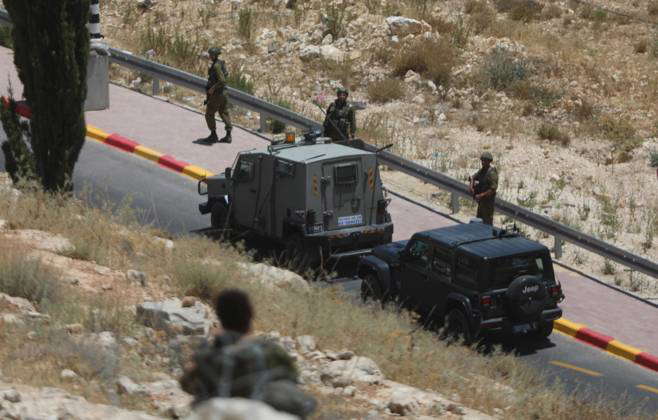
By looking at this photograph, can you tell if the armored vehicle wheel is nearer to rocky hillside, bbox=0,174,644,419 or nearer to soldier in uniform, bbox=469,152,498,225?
rocky hillside, bbox=0,174,644,419

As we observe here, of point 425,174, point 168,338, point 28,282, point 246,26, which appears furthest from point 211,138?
point 168,338

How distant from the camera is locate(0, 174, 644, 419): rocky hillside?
1048 centimetres

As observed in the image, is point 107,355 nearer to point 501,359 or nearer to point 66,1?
point 501,359

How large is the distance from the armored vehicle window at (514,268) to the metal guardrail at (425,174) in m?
3.41

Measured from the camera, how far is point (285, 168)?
56.9 ft

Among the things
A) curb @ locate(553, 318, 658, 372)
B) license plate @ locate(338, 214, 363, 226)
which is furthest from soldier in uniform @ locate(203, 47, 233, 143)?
curb @ locate(553, 318, 658, 372)

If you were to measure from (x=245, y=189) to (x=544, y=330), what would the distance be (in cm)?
498

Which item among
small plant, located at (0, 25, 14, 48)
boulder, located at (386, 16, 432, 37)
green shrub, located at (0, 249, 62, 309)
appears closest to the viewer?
green shrub, located at (0, 249, 62, 309)

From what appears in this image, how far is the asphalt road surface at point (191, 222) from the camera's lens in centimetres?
1501

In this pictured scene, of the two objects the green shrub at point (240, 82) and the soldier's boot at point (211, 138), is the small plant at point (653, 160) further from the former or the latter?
the soldier's boot at point (211, 138)

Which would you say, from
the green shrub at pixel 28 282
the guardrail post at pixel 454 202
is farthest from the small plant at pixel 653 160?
the green shrub at pixel 28 282

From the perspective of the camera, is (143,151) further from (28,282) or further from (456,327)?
(28,282)

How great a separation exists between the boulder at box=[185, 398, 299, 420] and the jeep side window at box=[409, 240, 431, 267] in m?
10.1

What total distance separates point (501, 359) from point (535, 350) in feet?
6.72
